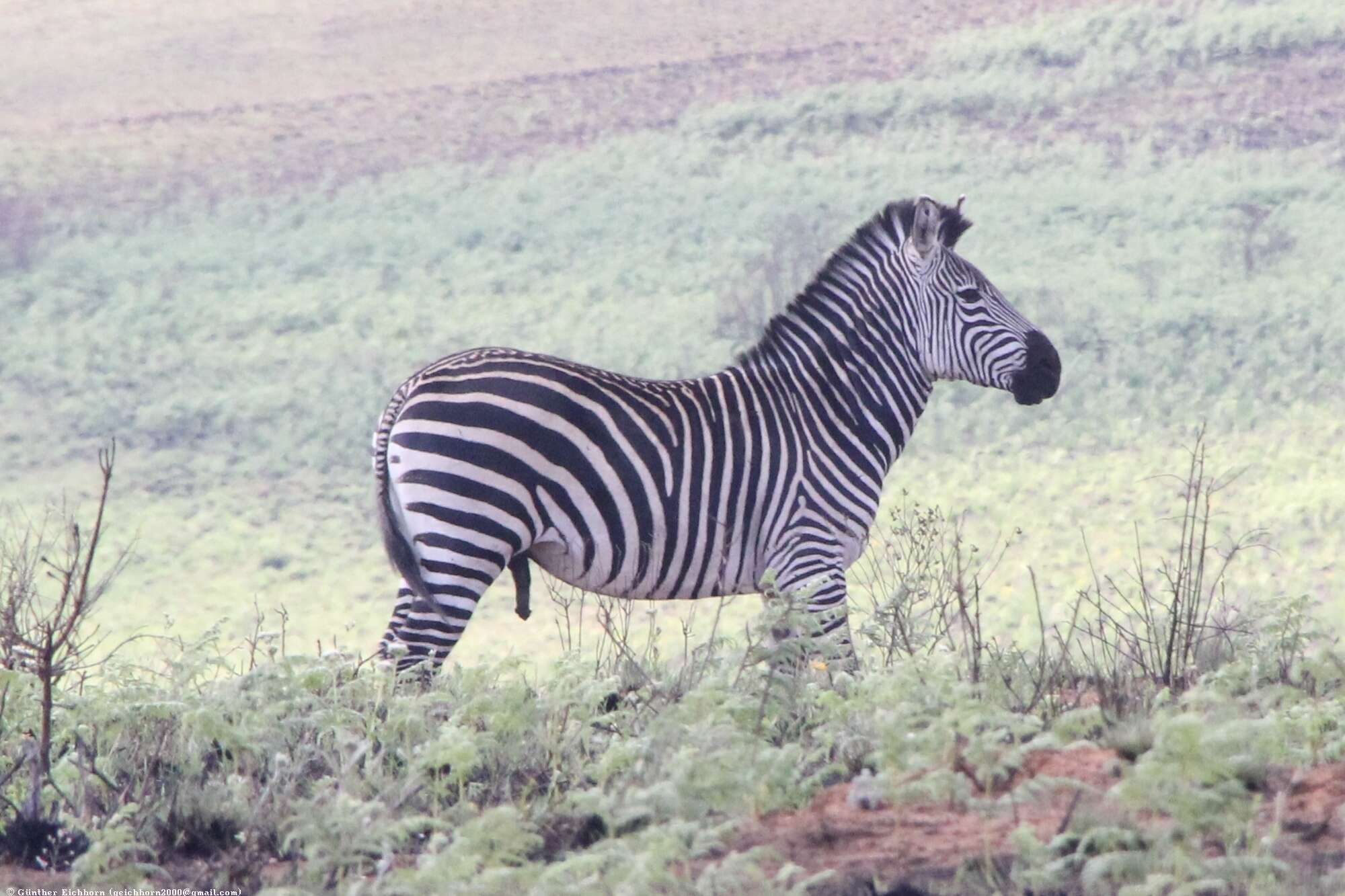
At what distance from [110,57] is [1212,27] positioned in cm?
3147

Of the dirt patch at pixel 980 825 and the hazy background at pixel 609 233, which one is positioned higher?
the hazy background at pixel 609 233

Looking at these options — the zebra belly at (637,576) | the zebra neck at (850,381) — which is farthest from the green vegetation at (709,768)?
the zebra neck at (850,381)

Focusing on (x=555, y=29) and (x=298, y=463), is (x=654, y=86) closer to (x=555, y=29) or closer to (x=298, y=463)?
(x=555, y=29)

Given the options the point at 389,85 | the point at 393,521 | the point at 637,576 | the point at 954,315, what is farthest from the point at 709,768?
the point at 389,85

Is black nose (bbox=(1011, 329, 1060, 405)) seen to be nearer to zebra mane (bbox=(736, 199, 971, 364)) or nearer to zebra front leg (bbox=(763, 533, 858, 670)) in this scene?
zebra mane (bbox=(736, 199, 971, 364))

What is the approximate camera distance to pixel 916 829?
3.80 m

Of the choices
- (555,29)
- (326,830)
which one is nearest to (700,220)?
(555,29)

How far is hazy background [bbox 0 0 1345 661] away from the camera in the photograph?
27969 millimetres

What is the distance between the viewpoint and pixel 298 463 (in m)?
31.2

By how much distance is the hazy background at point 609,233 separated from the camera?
28.0 metres

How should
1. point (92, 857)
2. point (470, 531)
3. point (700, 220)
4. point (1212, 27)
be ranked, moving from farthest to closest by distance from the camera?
point (1212, 27), point (700, 220), point (470, 531), point (92, 857)

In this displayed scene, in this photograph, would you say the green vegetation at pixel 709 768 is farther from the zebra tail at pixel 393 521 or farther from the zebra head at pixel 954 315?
the zebra head at pixel 954 315

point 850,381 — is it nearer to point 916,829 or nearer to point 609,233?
point 916,829

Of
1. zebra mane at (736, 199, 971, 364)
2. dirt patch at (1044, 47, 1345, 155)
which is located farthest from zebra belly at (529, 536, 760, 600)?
dirt patch at (1044, 47, 1345, 155)
